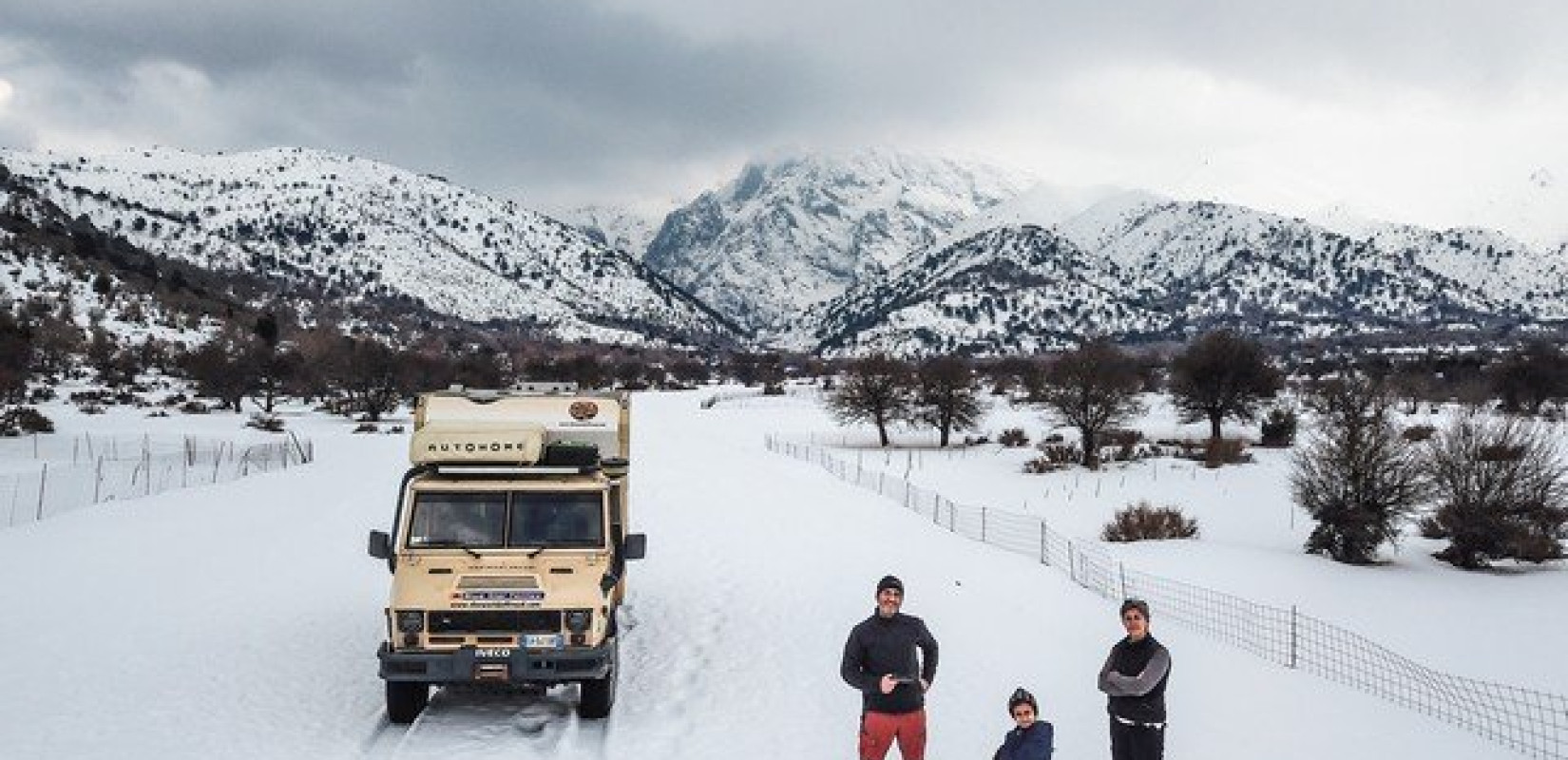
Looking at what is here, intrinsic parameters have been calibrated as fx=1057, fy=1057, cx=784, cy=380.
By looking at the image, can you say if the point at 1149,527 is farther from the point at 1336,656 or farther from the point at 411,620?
the point at 411,620

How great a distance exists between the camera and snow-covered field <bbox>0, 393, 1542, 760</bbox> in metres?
11.7

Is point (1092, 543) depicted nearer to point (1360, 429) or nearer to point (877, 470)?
point (1360, 429)

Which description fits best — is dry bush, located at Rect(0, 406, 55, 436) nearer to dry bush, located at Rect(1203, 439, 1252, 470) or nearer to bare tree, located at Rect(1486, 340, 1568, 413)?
dry bush, located at Rect(1203, 439, 1252, 470)

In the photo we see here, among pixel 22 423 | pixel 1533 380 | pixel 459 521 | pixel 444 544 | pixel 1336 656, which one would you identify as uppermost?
pixel 1533 380

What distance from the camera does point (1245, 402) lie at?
63281 millimetres

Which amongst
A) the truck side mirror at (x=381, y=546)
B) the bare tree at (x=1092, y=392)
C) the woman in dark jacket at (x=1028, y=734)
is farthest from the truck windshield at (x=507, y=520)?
the bare tree at (x=1092, y=392)

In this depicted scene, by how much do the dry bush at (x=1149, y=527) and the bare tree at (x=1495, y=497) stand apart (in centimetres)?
660

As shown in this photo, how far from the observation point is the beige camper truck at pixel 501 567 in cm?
1113

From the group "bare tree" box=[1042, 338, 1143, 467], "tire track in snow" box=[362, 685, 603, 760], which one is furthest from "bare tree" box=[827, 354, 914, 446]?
"tire track in snow" box=[362, 685, 603, 760]

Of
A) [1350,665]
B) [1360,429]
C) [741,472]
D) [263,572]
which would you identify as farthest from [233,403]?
[1350,665]

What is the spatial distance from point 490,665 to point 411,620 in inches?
38.7

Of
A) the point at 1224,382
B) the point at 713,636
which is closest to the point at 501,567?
the point at 713,636

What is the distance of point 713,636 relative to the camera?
53.5 feet

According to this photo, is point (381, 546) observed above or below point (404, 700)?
above
